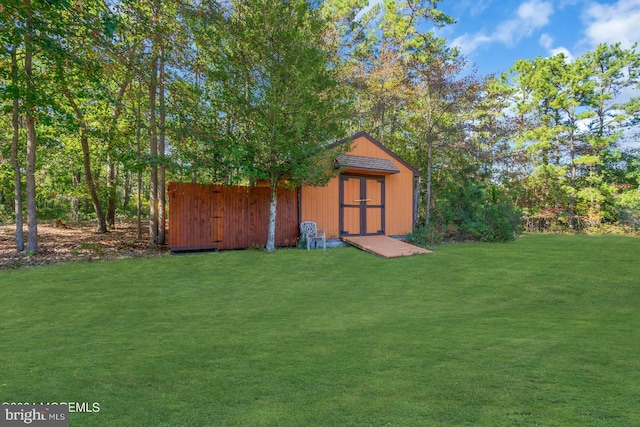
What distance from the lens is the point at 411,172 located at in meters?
13.2

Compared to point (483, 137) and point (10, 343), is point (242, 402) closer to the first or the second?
point (10, 343)

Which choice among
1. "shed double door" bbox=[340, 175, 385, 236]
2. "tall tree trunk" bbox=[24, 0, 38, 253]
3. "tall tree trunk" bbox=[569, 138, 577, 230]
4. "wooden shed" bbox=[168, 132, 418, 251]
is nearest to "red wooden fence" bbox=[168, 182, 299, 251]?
"wooden shed" bbox=[168, 132, 418, 251]

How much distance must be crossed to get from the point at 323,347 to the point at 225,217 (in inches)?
289

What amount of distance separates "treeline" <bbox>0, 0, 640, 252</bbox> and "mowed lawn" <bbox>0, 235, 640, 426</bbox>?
11.7 ft

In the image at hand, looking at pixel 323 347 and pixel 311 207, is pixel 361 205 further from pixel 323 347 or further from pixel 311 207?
pixel 323 347

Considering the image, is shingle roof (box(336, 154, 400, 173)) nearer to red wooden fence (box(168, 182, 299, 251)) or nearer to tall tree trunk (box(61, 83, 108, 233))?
red wooden fence (box(168, 182, 299, 251))

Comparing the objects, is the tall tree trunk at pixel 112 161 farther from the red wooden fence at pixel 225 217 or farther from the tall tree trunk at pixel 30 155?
the red wooden fence at pixel 225 217

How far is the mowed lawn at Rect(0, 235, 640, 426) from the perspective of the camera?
2.03 m

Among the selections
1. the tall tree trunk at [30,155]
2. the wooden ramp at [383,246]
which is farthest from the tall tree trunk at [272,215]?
the tall tree trunk at [30,155]

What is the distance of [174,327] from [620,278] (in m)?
8.10

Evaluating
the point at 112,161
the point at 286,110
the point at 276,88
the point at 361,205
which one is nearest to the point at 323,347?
the point at 286,110

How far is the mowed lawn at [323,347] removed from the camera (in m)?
2.03

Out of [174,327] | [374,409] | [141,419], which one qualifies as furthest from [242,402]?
[174,327]

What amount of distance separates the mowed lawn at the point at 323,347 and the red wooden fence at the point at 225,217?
242 centimetres
